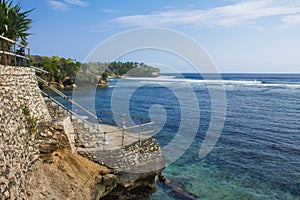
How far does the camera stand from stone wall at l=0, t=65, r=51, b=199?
23.9ft

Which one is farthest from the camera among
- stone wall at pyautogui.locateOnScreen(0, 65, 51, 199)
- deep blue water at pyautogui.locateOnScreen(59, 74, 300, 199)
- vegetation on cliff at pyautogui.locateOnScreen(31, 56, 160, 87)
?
vegetation on cliff at pyautogui.locateOnScreen(31, 56, 160, 87)

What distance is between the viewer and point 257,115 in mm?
37344

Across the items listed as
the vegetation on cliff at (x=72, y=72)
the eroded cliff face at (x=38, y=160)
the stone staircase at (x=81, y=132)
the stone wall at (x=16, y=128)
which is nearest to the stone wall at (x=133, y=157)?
the eroded cliff face at (x=38, y=160)

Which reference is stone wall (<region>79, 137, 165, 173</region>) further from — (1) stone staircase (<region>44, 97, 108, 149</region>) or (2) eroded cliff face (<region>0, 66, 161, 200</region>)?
(1) stone staircase (<region>44, 97, 108, 149</region>)

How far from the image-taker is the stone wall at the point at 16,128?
23.9 ft

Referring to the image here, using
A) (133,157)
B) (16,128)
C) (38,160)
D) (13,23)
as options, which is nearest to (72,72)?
(13,23)

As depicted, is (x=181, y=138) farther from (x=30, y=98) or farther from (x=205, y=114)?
(x=30, y=98)

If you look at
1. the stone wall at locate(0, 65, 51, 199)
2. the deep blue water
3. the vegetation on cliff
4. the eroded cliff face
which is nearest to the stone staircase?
the eroded cliff face

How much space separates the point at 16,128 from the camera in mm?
8695

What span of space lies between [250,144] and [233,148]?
2.16 metres

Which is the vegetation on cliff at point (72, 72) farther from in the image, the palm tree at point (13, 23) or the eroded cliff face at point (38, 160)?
the eroded cliff face at point (38, 160)

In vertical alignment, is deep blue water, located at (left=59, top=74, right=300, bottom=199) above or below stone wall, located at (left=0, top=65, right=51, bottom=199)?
below

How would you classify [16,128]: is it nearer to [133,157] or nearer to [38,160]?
[38,160]

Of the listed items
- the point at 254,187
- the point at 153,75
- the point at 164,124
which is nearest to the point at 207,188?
the point at 254,187
